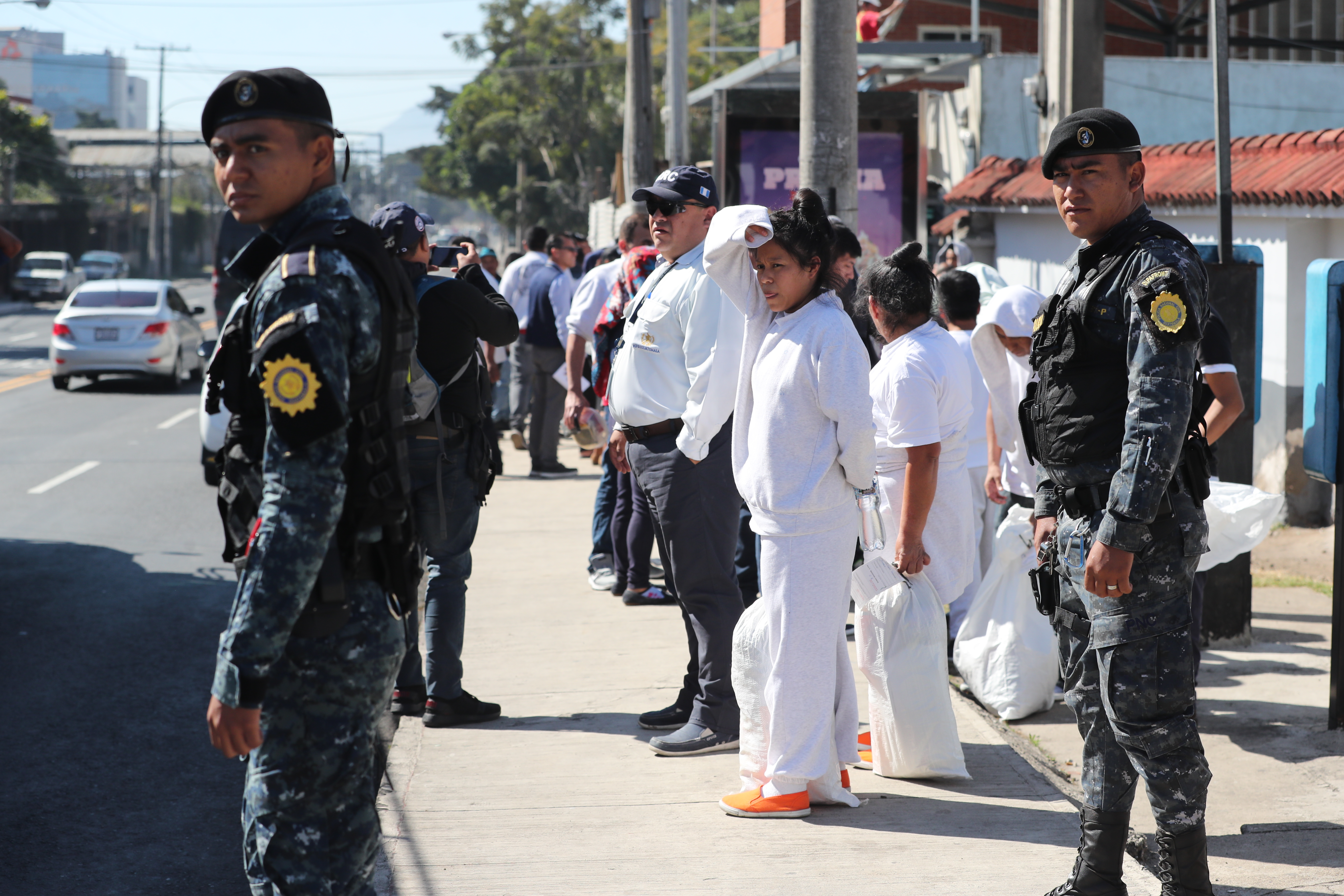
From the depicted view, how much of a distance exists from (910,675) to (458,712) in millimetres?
1895

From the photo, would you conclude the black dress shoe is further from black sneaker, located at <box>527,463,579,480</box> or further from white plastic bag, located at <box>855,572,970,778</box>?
black sneaker, located at <box>527,463,579,480</box>

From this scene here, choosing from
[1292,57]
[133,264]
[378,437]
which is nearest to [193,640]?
[378,437]

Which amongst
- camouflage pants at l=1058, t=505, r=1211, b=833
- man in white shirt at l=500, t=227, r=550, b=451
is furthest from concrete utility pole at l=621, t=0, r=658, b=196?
camouflage pants at l=1058, t=505, r=1211, b=833

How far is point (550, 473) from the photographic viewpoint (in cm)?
1206

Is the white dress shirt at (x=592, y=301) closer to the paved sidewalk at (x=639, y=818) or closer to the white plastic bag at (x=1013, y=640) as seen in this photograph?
the paved sidewalk at (x=639, y=818)

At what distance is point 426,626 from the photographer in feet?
17.4

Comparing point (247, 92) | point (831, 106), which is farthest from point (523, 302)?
point (247, 92)

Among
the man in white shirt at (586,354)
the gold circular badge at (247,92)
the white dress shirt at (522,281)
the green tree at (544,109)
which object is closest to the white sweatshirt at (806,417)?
the gold circular badge at (247,92)

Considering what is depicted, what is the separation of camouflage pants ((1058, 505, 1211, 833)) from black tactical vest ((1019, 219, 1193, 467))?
19cm

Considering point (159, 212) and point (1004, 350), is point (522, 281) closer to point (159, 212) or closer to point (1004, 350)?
point (1004, 350)

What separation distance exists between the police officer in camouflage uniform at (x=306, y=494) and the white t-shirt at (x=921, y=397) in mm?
2182

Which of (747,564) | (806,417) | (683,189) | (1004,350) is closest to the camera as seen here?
(806,417)

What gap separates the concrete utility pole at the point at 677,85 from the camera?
1566 cm

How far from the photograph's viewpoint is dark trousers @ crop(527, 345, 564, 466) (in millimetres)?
11172
